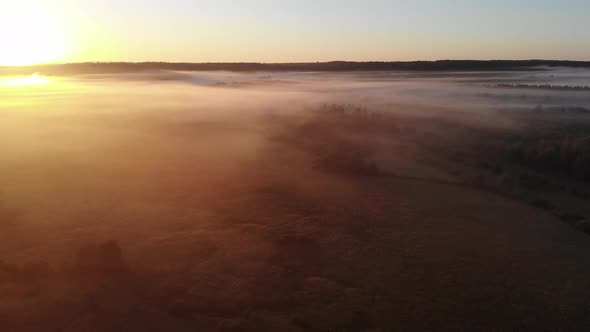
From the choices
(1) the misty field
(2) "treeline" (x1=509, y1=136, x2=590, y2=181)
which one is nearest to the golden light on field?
(1) the misty field

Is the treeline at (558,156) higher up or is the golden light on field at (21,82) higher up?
the golden light on field at (21,82)

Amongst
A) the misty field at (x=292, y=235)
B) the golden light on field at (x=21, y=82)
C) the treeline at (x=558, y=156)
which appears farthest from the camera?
the golden light on field at (x=21, y=82)

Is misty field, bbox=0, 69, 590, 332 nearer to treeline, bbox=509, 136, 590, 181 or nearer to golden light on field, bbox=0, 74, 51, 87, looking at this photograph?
treeline, bbox=509, 136, 590, 181

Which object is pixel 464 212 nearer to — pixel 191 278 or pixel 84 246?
pixel 191 278

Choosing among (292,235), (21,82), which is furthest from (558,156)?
(21,82)

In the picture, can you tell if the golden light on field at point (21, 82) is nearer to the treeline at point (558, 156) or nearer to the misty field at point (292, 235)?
the misty field at point (292, 235)

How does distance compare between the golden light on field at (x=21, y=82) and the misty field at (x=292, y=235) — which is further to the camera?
the golden light on field at (x=21, y=82)

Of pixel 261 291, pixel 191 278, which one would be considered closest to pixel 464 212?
pixel 261 291

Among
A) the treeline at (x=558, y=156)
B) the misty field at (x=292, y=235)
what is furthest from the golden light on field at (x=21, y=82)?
the treeline at (x=558, y=156)
